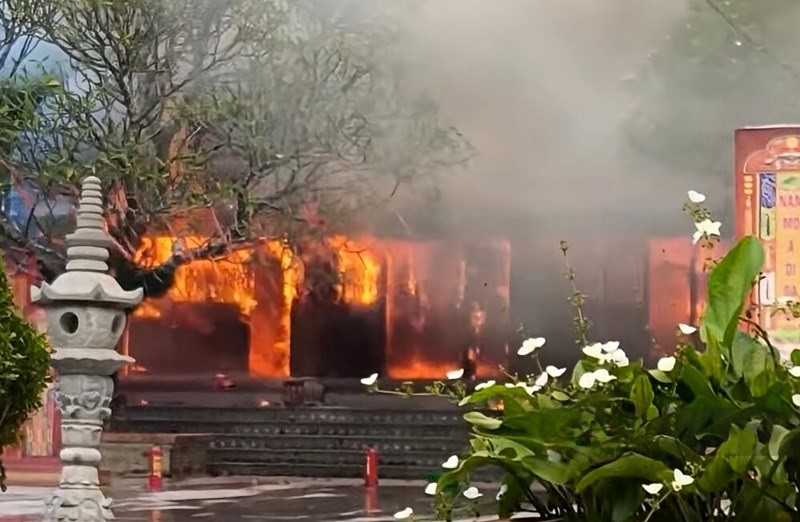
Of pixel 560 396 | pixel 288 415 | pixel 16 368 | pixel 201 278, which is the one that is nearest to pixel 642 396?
pixel 560 396

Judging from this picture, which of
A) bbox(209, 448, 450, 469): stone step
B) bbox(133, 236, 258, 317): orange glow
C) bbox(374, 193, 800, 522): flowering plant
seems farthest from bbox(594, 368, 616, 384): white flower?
bbox(133, 236, 258, 317): orange glow

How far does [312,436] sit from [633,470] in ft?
25.6

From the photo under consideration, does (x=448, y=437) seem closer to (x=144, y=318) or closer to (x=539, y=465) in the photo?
(x=144, y=318)

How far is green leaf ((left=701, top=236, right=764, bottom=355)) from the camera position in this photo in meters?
1.44

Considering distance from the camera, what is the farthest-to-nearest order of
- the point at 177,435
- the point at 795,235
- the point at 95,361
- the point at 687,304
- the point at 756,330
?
the point at 177,435, the point at 687,304, the point at 795,235, the point at 95,361, the point at 756,330

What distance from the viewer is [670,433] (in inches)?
55.2

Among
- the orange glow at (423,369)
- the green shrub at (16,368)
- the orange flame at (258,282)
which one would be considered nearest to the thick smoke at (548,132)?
the orange glow at (423,369)

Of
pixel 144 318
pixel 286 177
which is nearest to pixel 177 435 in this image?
pixel 144 318

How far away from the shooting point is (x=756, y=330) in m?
1.49

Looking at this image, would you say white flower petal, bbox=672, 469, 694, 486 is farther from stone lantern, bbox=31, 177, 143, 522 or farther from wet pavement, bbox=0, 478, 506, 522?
wet pavement, bbox=0, 478, 506, 522

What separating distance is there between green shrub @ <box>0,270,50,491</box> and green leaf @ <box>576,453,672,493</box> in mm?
1376

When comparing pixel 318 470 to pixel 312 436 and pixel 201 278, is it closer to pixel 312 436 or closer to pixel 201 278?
pixel 312 436

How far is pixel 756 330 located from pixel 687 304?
7085 mm

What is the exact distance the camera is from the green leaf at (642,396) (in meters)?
1.38
